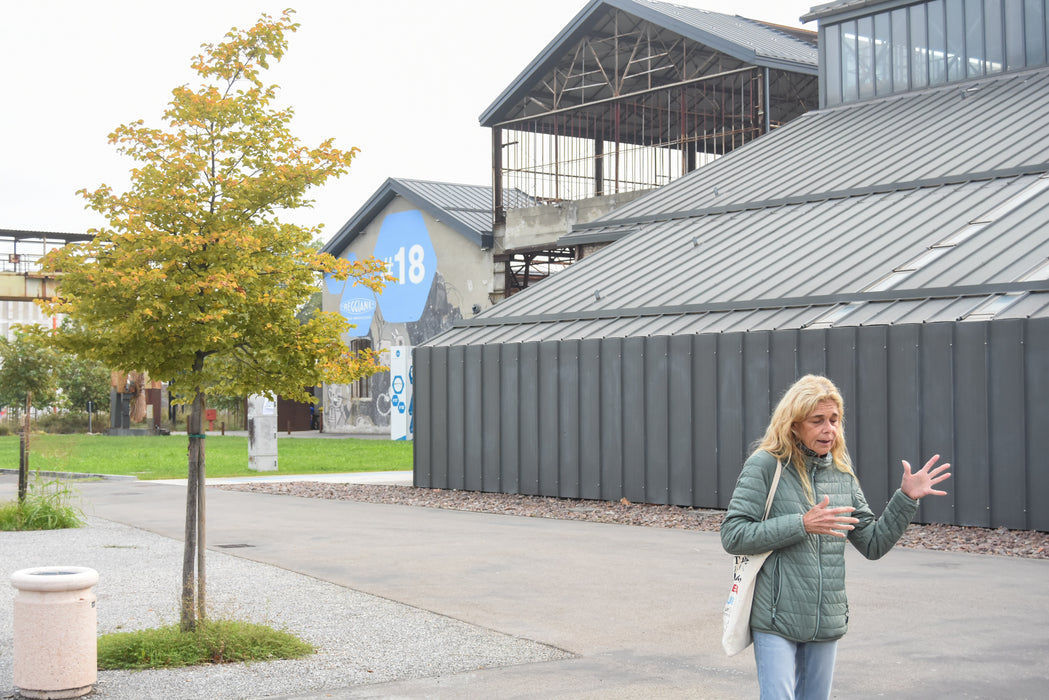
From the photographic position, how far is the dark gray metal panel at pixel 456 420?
77.2 ft

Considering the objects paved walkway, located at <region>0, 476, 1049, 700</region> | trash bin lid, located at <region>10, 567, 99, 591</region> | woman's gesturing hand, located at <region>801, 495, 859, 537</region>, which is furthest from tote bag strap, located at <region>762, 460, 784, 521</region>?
trash bin lid, located at <region>10, 567, 99, 591</region>

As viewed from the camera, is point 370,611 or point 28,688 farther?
point 370,611

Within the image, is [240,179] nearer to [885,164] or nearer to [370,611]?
[370,611]

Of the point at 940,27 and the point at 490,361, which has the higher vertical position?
the point at 940,27

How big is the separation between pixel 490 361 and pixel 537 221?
54.4 feet

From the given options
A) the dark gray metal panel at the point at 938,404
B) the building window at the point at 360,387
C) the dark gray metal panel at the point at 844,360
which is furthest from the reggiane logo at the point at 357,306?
the dark gray metal panel at the point at 938,404

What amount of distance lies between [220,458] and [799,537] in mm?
30949

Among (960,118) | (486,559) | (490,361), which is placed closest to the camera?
(486,559)

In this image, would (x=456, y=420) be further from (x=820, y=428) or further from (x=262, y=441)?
(x=820, y=428)

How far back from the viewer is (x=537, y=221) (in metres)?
39.0

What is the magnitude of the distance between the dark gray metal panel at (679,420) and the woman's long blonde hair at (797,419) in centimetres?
1437

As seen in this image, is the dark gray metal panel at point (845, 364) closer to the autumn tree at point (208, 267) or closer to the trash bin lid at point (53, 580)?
the autumn tree at point (208, 267)

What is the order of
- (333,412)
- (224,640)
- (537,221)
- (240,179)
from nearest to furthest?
(224,640), (240,179), (537,221), (333,412)

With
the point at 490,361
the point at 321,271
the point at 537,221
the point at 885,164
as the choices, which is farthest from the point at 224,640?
the point at 537,221
